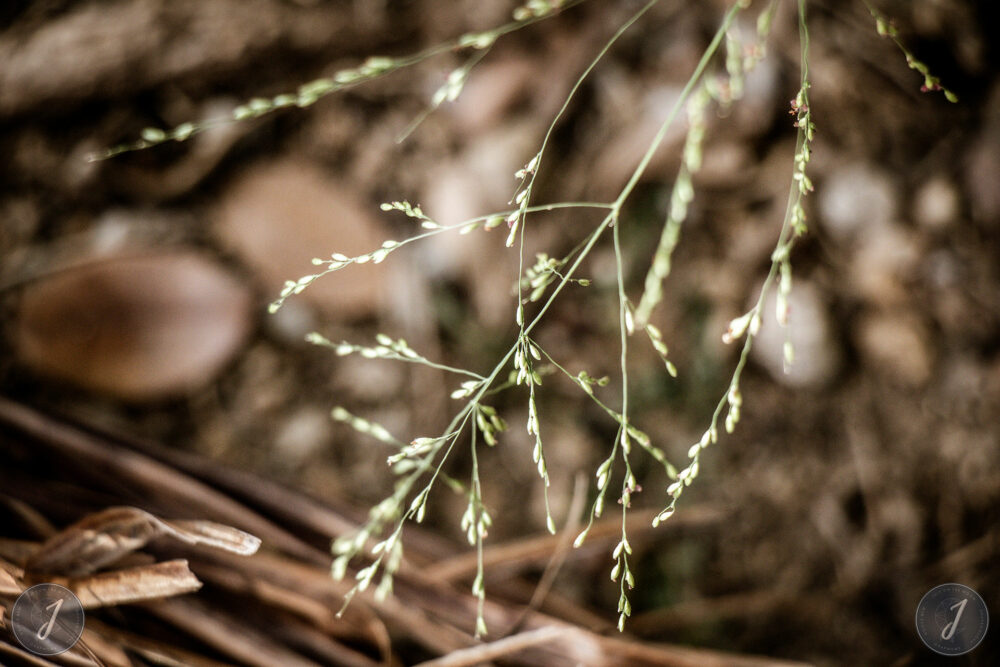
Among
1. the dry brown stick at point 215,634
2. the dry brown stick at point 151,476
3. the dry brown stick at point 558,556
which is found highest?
the dry brown stick at point 151,476

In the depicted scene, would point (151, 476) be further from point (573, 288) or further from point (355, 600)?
point (573, 288)

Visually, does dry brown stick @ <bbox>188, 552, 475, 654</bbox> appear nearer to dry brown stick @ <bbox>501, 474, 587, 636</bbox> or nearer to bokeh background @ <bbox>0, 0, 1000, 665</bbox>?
dry brown stick @ <bbox>501, 474, 587, 636</bbox>

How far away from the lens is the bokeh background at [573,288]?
→ 0.77 m

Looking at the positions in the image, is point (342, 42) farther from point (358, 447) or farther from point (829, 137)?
point (829, 137)

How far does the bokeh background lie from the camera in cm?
77

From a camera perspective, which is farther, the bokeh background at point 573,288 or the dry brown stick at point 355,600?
the bokeh background at point 573,288

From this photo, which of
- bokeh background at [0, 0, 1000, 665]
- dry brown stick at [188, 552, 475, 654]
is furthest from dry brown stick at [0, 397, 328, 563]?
bokeh background at [0, 0, 1000, 665]

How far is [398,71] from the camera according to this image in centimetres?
86

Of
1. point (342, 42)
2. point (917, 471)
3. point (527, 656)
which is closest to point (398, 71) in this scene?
point (342, 42)

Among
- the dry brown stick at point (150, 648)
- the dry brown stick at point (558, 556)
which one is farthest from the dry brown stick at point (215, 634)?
the dry brown stick at point (558, 556)

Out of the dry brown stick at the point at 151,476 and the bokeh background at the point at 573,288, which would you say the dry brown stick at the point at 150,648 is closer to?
the dry brown stick at the point at 151,476

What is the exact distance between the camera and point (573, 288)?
818 millimetres

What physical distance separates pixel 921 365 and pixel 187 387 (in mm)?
902

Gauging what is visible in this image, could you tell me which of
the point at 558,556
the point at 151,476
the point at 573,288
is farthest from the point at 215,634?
the point at 573,288
